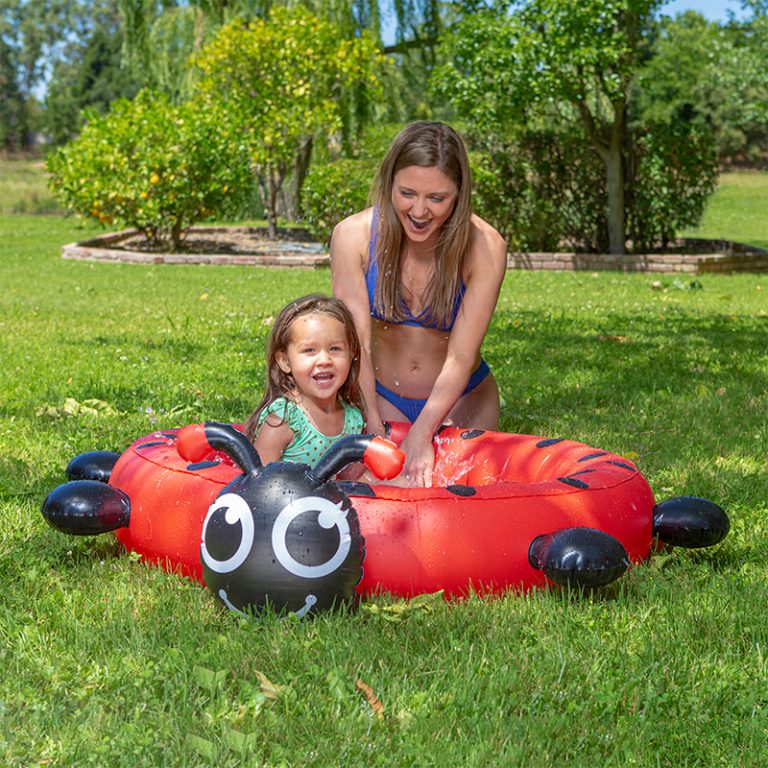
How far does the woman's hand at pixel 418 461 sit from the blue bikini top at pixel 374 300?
663 mm

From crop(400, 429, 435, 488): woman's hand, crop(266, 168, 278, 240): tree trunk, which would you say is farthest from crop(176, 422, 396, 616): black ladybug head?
crop(266, 168, 278, 240): tree trunk

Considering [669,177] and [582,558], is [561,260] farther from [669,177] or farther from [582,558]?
[582,558]

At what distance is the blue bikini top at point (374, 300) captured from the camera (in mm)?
4582

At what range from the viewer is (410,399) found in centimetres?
485

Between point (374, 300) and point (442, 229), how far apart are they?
17.6 inches

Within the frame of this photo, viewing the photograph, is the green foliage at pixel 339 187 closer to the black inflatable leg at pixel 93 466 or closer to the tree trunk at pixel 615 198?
the tree trunk at pixel 615 198

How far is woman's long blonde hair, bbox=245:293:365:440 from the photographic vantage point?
12.5ft

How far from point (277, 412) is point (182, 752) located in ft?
5.42

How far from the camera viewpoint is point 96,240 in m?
19.5

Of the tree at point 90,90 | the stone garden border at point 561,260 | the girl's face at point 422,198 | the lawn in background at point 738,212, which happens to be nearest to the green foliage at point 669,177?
the stone garden border at point 561,260

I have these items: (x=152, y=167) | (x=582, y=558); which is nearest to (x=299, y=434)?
(x=582, y=558)

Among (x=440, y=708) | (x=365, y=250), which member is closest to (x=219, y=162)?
(x=365, y=250)

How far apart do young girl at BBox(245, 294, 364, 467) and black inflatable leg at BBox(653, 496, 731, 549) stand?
114 centimetres

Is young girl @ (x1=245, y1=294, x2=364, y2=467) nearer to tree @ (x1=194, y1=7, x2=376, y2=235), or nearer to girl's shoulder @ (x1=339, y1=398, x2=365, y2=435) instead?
girl's shoulder @ (x1=339, y1=398, x2=365, y2=435)
